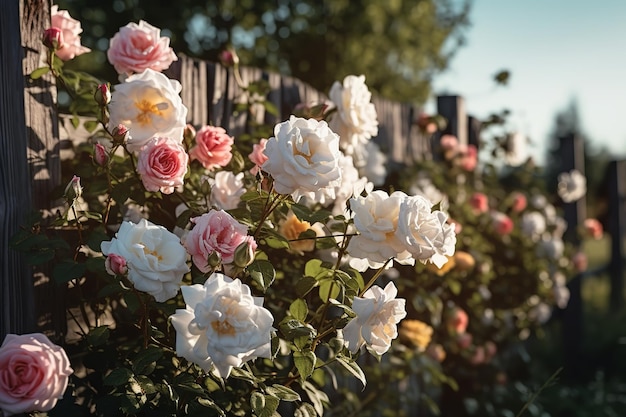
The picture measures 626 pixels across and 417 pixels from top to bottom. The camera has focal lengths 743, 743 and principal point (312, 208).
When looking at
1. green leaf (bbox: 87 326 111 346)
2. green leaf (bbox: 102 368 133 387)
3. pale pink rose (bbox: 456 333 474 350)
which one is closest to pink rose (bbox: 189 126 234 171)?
green leaf (bbox: 87 326 111 346)

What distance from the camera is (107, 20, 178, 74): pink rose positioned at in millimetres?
1942

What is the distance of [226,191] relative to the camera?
1894mm

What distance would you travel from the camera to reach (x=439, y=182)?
3.67 metres

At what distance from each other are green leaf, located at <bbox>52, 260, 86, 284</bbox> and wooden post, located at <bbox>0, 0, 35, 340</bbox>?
21cm

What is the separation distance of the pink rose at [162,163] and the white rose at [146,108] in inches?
3.4

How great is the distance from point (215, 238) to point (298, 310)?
299 mm

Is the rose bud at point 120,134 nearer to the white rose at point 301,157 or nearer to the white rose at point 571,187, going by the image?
the white rose at point 301,157

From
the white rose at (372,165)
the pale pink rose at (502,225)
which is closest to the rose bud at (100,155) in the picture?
the white rose at (372,165)

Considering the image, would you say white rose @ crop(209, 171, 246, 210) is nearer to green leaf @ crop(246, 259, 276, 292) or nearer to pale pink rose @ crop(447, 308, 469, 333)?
green leaf @ crop(246, 259, 276, 292)

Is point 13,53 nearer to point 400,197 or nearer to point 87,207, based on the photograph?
→ point 87,207

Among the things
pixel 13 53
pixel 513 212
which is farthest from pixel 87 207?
pixel 513 212

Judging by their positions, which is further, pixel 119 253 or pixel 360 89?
pixel 360 89

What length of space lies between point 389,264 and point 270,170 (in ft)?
1.33

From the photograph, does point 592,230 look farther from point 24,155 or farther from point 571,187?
point 24,155
